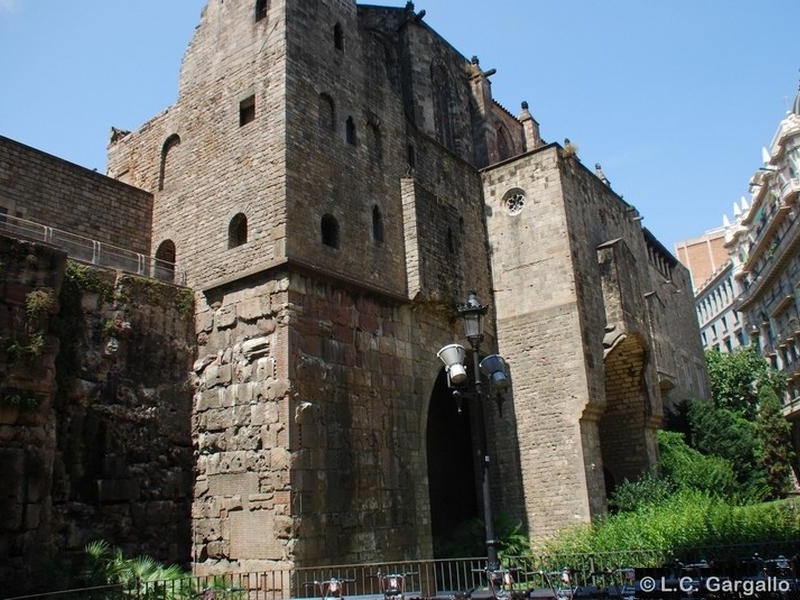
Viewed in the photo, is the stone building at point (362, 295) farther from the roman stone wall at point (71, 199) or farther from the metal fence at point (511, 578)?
the roman stone wall at point (71, 199)

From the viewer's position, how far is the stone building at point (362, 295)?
12688 millimetres

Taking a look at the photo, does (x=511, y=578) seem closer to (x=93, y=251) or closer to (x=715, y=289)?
(x=93, y=251)

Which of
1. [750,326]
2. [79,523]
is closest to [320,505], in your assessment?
[79,523]

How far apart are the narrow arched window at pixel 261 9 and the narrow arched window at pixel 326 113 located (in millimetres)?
2056

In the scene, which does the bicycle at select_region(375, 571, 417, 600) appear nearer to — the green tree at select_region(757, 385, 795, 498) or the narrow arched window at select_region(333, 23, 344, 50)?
the narrow arched window at select_region(333, 23, 344, 50)

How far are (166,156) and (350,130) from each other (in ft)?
13.6

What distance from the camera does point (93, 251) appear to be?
14203 millimetres

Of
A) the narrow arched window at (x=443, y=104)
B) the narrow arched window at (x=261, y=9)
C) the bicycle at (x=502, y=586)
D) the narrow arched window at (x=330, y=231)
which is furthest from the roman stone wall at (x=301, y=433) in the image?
the narrow arched window at (x=443, y=104)

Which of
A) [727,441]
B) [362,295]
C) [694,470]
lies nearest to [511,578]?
[362,295]

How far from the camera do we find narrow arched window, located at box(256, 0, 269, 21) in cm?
1505

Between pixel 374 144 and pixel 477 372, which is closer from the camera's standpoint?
pixel 477 372

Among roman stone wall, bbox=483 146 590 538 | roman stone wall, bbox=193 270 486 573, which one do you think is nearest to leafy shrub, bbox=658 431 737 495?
roman stone wall, bbox=483 146 590 538

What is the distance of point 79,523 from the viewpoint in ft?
37.7

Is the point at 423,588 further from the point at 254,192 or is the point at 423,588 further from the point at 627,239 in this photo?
the point at 627,239
